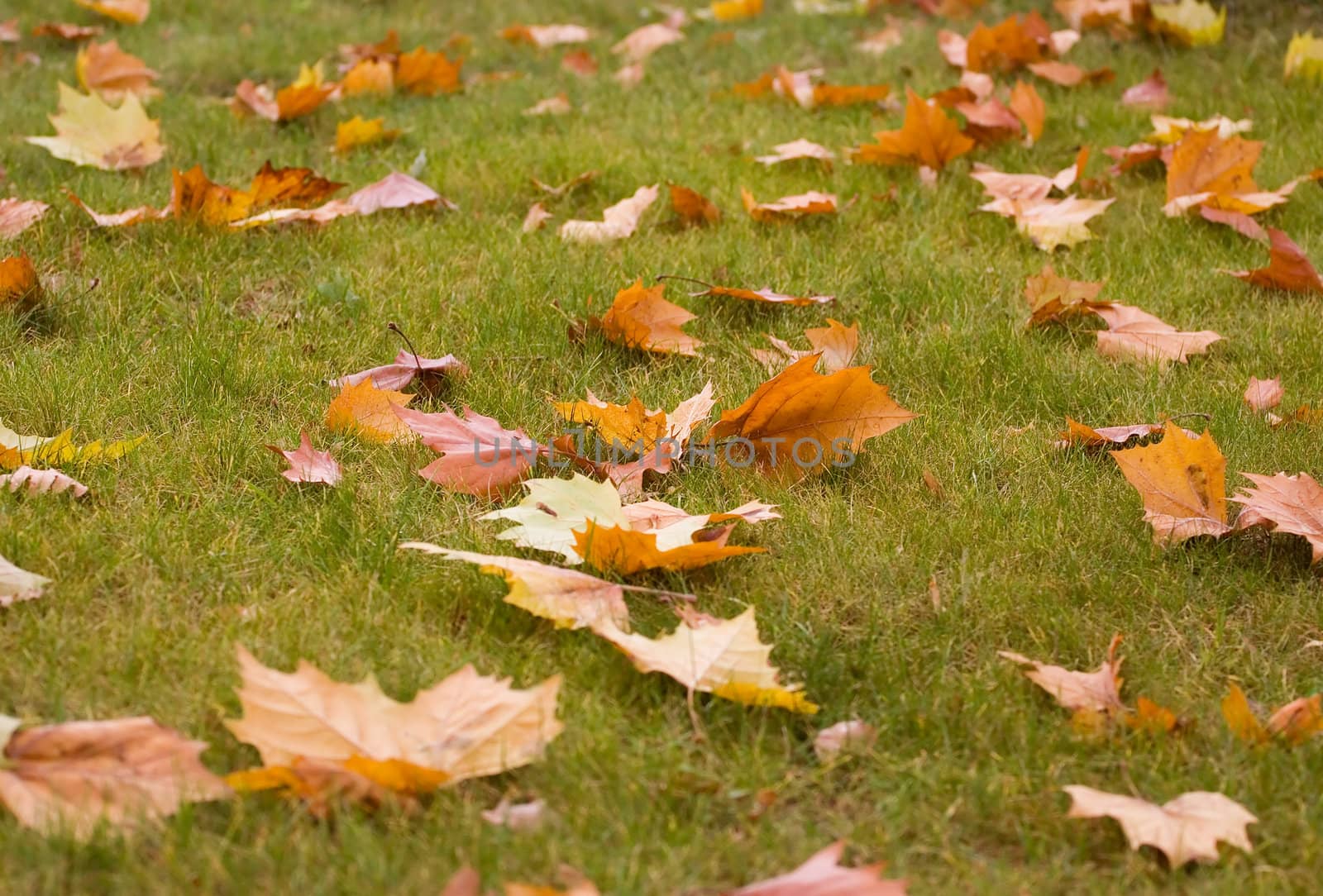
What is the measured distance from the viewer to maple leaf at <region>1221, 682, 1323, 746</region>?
1474 mm

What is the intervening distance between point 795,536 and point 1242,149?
5.88 feet

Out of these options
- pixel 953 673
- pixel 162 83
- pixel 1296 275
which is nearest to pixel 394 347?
pixel 953 673

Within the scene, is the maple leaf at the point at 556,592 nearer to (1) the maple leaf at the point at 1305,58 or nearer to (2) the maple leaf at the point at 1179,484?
(2) the maple leaf at the point at 1179,484

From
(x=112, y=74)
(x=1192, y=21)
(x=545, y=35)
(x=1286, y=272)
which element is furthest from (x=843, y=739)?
(x=545, y=35)

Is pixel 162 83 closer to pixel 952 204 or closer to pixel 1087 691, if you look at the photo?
pixel 952 204

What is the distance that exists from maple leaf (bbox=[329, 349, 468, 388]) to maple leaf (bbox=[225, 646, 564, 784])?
3.08ft

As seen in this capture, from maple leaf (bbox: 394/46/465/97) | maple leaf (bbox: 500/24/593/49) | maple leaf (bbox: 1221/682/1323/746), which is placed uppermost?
maple leaf (bbox: 1221/682/1323/746)

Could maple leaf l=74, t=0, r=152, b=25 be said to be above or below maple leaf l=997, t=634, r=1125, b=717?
below

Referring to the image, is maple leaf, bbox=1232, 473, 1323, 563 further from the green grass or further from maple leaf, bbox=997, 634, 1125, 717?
maple leaf, bbox=997, 634, 1125, 717

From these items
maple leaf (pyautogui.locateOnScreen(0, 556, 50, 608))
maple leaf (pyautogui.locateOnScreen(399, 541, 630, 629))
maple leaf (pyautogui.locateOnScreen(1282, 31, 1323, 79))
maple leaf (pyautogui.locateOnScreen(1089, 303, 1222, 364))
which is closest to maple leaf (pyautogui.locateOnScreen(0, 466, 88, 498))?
maple leaf (pyautogui.locateOnScreen(0, 556, 50, 608))

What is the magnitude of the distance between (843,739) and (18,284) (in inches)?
71.0

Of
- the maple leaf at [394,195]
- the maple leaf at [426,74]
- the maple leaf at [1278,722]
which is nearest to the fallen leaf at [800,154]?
the maple leaf at [394,195]

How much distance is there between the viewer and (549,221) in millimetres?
3086

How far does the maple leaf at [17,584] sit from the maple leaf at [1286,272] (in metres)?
2.30
